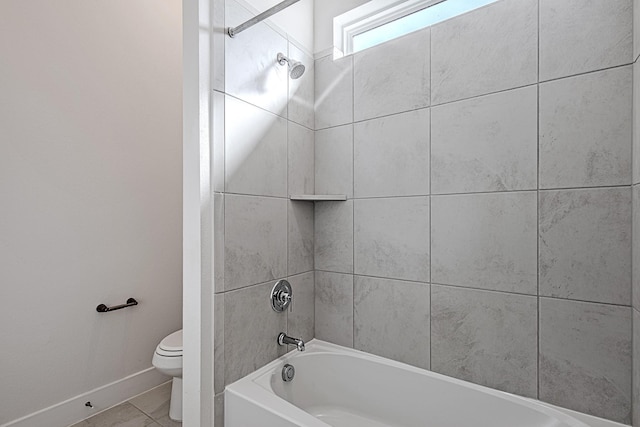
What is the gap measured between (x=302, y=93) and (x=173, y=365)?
171 centimetres

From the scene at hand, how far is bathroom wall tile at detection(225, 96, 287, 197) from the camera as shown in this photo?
1353 mm

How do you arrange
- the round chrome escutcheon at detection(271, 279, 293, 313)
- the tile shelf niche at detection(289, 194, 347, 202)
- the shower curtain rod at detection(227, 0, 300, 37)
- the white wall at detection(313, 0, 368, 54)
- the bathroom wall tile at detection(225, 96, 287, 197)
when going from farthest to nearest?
the white wall at detection(313, 0, 368, 54)
the tile shelf niche at detection(289, 194, 347, 202)
the round chrome escutcheon at detection(271, 279, 293, 313)
the bathroom wall tile at detection(225, 96, 287, 197)
the shower curtain rod at detection(227, 0, 300, 37)

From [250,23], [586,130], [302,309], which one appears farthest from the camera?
[302,309]

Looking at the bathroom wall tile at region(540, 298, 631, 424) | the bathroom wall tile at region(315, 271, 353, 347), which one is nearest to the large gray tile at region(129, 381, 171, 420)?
the bathroom wall tile at region(315, 271, 353, 347)

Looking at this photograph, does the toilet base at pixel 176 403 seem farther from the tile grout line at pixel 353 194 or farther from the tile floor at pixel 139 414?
the tile grout line at pixel 353 194

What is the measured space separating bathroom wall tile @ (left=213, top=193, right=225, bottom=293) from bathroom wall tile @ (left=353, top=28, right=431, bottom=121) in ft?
2.85

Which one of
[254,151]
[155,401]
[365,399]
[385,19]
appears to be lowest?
[155,401]

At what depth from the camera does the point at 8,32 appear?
5.43 feet

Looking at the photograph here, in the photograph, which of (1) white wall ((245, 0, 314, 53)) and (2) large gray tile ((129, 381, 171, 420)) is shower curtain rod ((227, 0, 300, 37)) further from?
(2) large gray tile ((129, 381, 171, 420))

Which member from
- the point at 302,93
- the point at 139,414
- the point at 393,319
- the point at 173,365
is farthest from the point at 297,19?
the point at 139,414

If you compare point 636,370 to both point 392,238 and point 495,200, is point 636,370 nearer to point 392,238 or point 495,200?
point 495,200

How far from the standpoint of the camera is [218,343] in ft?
4.31

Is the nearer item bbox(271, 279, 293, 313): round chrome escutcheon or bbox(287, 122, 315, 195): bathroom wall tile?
bbox(271, 279, 293, 313): round chrome escutcheon

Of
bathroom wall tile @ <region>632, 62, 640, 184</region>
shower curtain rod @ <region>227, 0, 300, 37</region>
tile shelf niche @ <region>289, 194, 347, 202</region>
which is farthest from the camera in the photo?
tile shelf niche @ <region>289, 194, 347, 202</region>
